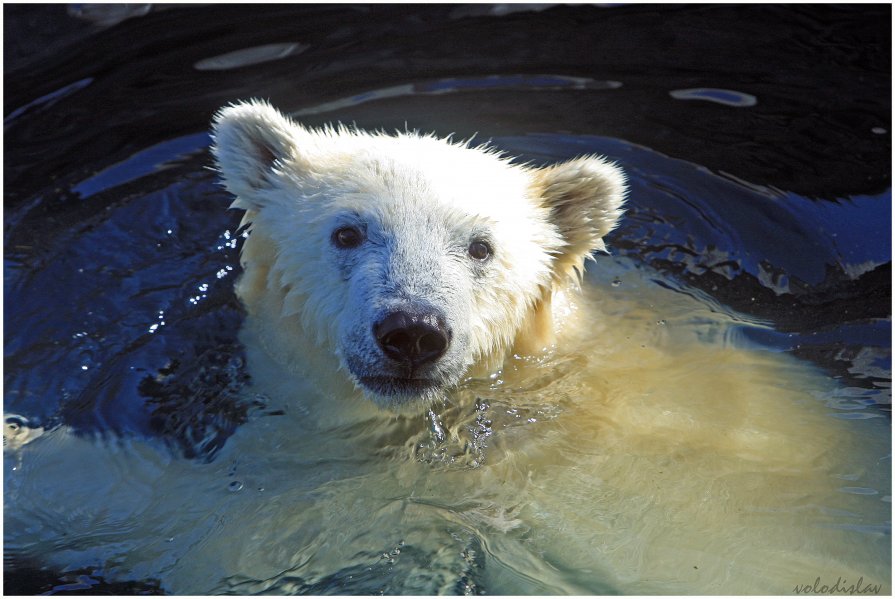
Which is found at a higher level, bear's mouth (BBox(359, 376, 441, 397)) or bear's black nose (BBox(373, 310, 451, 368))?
bear's black nose (BBox(373, 310, 451, 368))

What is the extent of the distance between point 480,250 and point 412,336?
582 mm

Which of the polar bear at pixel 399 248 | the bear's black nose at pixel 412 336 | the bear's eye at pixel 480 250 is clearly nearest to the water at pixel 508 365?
the polar bear at pixel 399 248

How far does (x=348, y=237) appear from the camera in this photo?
3.37 meters

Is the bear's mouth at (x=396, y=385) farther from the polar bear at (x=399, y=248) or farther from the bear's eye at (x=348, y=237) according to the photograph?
the bear's eye at (x=348, y=237)

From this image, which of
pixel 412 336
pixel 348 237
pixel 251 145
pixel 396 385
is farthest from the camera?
pixel 251 145

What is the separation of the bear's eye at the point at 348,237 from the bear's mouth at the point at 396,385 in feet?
1.67

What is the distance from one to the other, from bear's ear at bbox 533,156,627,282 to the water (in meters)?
0.49

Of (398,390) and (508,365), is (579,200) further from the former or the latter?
(398,390)

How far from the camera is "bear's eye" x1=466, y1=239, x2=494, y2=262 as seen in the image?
340 centimetres

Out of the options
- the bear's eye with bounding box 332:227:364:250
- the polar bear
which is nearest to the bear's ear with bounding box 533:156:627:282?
the polar bear

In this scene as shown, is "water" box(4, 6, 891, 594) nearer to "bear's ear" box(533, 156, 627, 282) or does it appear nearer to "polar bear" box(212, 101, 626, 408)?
"polar bear" box(212, 101, 626, 408)

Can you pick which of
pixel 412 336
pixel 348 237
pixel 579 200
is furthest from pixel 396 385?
pixel 579 200

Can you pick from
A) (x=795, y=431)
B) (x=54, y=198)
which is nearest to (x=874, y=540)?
(x=795, y=431)

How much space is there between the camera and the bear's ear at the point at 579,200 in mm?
3799
